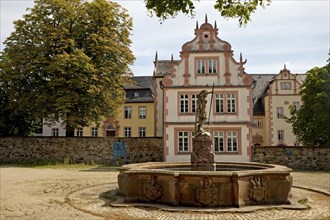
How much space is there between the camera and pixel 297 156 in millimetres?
26656

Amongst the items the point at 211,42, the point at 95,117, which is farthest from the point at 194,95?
the point at 95,117

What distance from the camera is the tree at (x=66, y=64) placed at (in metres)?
26.1

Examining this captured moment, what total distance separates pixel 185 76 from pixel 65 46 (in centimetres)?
957

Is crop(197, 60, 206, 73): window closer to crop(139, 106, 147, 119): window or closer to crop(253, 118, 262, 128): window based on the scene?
crop(139, 106, 147, 119): window

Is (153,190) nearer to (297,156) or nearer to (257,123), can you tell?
(297,156)

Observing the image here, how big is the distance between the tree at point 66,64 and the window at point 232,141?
9.69 m

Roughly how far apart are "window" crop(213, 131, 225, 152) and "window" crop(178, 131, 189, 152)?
2252 mm

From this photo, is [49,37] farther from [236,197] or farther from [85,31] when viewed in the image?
[236,197]

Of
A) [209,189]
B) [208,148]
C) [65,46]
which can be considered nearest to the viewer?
[209,189]

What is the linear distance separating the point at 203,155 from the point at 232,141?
50.5 feet

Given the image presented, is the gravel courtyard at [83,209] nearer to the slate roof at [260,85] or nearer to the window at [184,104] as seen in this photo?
the window at [184,104]

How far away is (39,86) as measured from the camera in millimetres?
27219

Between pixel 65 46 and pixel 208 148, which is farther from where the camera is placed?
pixel 65 46

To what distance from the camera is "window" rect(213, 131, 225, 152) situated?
27.3m
